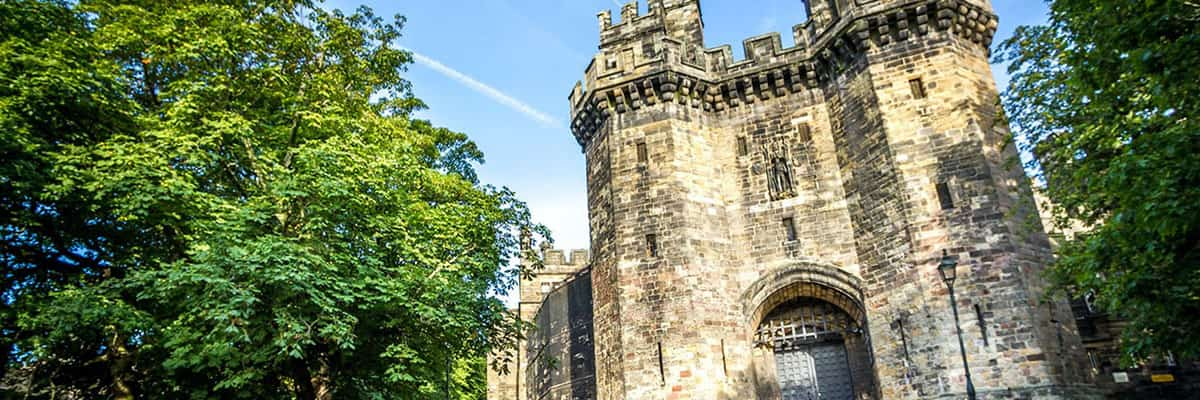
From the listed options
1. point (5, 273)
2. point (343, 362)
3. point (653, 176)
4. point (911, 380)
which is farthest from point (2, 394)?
point (911, 380)

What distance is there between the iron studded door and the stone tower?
0.12 feet

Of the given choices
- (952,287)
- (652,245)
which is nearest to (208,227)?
(652,245)

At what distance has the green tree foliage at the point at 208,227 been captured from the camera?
36.0ft

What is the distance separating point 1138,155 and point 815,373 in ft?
31.6

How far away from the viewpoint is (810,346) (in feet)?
57.1

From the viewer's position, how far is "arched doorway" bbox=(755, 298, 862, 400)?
55.3 ft

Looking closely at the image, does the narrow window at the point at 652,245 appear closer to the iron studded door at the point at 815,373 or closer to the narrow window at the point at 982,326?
the iron studded door at the point at 815,373

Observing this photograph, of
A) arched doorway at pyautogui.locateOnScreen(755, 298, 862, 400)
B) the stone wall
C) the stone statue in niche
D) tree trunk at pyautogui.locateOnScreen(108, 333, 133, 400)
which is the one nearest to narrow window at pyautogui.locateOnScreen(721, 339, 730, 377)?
arched doorway at pyautogui.locateOnScreen(755, 298, 862, 400)

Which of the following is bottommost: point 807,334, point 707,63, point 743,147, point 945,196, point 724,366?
point 724,366

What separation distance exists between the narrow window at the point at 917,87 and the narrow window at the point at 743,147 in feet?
14.1

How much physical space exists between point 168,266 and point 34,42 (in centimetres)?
534

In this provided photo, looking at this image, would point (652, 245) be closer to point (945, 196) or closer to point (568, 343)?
point (568, 343)

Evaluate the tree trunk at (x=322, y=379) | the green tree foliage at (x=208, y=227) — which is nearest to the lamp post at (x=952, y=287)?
the green tree foliage at (x=208, y=227)

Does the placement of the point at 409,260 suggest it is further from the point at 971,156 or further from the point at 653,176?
the point at 971,156
